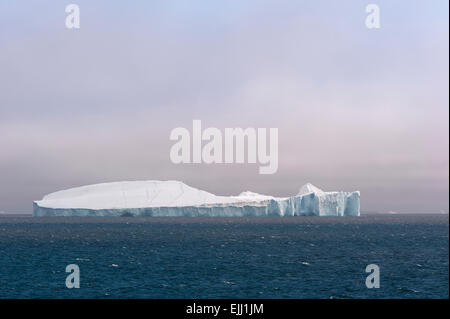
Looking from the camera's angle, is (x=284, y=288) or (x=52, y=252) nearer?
(x=284, y=288)

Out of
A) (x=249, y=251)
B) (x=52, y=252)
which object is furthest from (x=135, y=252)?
(x=249, y=251)

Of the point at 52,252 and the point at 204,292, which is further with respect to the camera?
the point at 52,252

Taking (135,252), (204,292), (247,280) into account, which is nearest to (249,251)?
(135,252)
